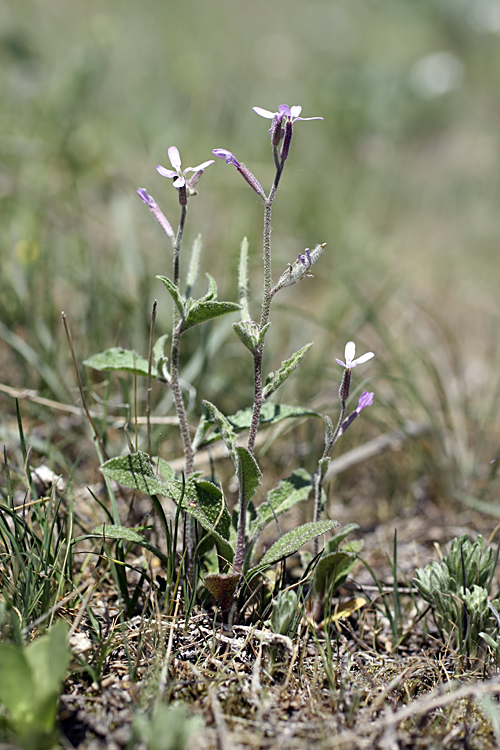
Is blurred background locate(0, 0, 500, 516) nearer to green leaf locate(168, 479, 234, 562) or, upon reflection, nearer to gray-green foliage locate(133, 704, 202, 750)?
green leaf locate(168, 479, 234, 562)

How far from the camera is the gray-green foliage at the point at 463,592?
1611 mm

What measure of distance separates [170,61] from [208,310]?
18.6ft

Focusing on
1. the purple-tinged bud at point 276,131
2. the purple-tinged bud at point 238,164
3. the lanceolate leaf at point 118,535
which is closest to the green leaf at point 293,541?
the lanceolate leaf at point 118,535

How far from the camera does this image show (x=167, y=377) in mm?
1604

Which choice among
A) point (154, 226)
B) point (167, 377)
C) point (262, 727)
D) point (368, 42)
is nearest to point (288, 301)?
point (154, 226)

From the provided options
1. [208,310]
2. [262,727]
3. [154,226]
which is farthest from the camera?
[154,226]

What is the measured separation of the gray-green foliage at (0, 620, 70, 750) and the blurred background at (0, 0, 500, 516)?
1.40 meters

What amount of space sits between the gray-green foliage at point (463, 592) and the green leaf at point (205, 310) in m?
0.89

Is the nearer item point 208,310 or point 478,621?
point 208,310

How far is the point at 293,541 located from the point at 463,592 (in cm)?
51

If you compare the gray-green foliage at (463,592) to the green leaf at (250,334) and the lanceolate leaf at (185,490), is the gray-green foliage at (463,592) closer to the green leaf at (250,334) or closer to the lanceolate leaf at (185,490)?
the lanceolate leaf at (185,490)

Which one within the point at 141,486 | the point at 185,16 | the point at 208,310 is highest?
the point at 185,16

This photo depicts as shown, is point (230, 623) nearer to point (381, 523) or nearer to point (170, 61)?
point (381, 523)

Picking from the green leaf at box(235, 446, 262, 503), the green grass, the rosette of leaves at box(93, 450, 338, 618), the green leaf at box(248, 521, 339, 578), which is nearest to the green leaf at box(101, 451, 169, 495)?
the rosette of leaves at box(93, 450, 338, 618)
